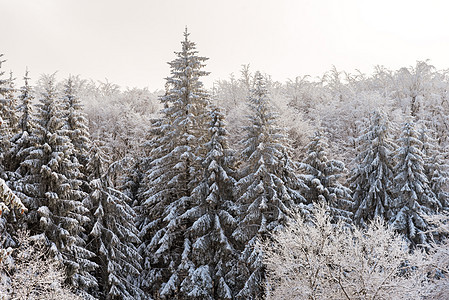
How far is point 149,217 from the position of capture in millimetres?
26609

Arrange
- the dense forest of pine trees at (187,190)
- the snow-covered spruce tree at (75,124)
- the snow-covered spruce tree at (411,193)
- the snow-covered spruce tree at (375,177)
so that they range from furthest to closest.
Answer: the snow-covered spruce tree at (375,177) → the snow-covered spruce tree at (411,193) → the snow-covered spruce tree at (75,124) → the dense forest of pine trees at (187,190)

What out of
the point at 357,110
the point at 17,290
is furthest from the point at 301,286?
the point at 357,110

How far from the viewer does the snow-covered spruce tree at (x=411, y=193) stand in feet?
81.3

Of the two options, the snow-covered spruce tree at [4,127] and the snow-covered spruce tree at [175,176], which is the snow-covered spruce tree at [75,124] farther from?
the snow-covered spruce tree at [175,176]

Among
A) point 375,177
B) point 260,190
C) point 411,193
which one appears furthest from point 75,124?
point 411,193

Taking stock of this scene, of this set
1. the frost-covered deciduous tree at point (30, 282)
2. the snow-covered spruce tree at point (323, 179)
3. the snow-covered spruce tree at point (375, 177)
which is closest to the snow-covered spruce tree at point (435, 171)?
the snow-covered spruce tree at point (375, 177)

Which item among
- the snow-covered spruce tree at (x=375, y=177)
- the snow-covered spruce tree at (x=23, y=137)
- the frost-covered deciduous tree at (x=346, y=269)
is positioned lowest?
the frost-covered deciduous tree at (x=346, y=269)

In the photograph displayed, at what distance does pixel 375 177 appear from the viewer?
2698 centimetres

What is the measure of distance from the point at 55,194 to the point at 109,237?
14.1 ft

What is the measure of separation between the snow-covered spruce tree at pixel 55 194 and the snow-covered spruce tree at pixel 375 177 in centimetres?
1831

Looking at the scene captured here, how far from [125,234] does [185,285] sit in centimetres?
498

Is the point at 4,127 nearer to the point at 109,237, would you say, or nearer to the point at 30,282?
the point at 109,237

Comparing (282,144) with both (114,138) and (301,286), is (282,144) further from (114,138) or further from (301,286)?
(114,138)

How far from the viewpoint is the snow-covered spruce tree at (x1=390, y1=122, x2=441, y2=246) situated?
24766 millimetres
